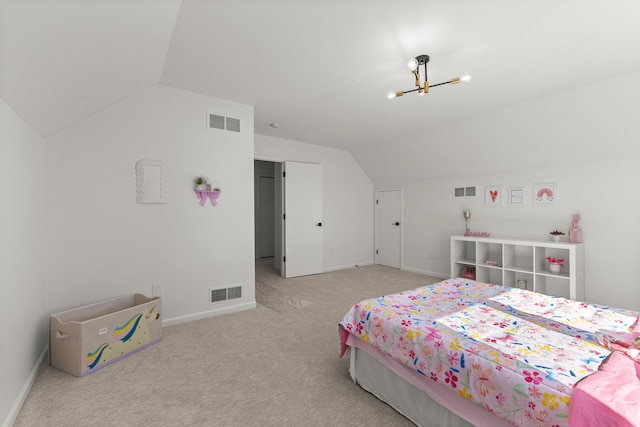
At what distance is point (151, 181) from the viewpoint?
2.95 meters

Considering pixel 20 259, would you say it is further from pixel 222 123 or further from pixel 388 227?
pixel 388 227

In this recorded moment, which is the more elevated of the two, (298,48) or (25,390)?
(298,48)

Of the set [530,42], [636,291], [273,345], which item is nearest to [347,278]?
[273,345]

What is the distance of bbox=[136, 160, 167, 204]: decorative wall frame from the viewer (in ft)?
9.51

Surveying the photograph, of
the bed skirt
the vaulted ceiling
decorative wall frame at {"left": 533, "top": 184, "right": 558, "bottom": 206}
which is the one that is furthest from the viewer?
decorative wall frame at {"left": 533, "top": 184, "right": 558, "bottom": 206}

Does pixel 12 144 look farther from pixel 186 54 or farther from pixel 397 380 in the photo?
pixel 397 380

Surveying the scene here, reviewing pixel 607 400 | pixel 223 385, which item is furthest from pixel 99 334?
pixel 607 400

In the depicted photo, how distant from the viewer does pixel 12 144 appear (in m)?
1.79

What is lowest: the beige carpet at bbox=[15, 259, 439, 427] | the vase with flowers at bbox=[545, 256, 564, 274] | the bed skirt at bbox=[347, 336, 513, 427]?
the beige carpet at bbox=[15, 259, 439, 427]

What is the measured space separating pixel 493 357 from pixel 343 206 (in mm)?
4762

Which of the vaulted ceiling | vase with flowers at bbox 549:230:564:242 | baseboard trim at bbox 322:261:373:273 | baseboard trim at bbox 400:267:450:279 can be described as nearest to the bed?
the vaulted ceiling

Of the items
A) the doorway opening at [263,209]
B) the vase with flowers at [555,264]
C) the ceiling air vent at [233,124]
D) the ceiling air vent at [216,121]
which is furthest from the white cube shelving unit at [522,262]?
the doorway opening at [263,209]

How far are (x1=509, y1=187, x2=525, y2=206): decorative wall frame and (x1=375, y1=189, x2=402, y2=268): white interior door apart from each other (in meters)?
1.99

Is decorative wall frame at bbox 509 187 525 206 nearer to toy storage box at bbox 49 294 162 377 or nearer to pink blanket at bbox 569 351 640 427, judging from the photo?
pink blanket at bbox 569 351 640 427
